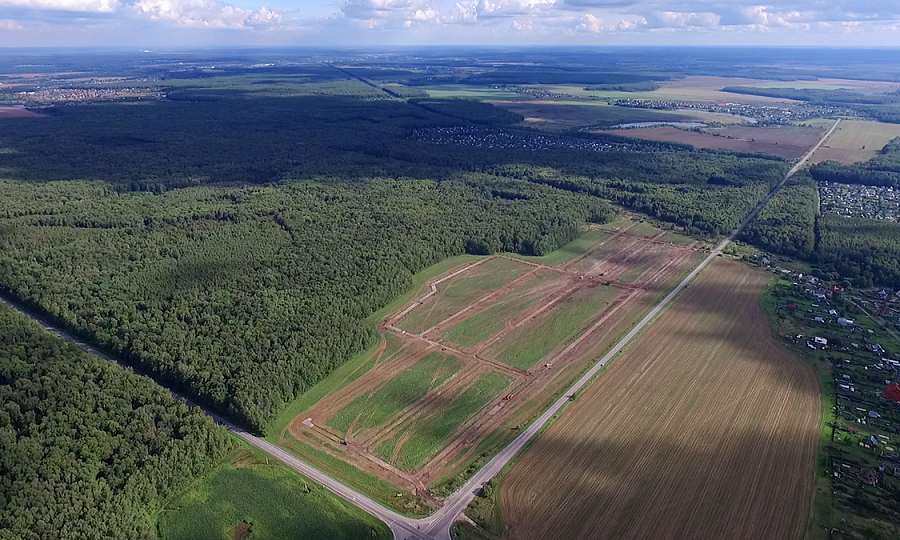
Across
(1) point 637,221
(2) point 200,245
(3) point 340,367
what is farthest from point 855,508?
A: (2) point 200,245

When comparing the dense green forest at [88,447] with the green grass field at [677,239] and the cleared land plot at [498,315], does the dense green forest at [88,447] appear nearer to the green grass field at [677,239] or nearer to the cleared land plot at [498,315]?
the cleared land plot at [498,315]

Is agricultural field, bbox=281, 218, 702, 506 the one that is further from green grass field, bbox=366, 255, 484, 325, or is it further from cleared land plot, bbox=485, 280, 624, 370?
green grass field, bbox=366, 255, 484, 325

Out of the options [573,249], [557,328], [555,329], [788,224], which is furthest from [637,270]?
[788,224]

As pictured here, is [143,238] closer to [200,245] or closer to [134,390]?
[200,245]

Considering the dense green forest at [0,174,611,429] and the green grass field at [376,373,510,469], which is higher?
the dense green forest at [0,174,611,429]

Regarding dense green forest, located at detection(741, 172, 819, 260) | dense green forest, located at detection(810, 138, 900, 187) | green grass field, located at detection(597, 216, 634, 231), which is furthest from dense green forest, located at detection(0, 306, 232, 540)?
dense green forest, located at detection(810, 138, 900, 187)
